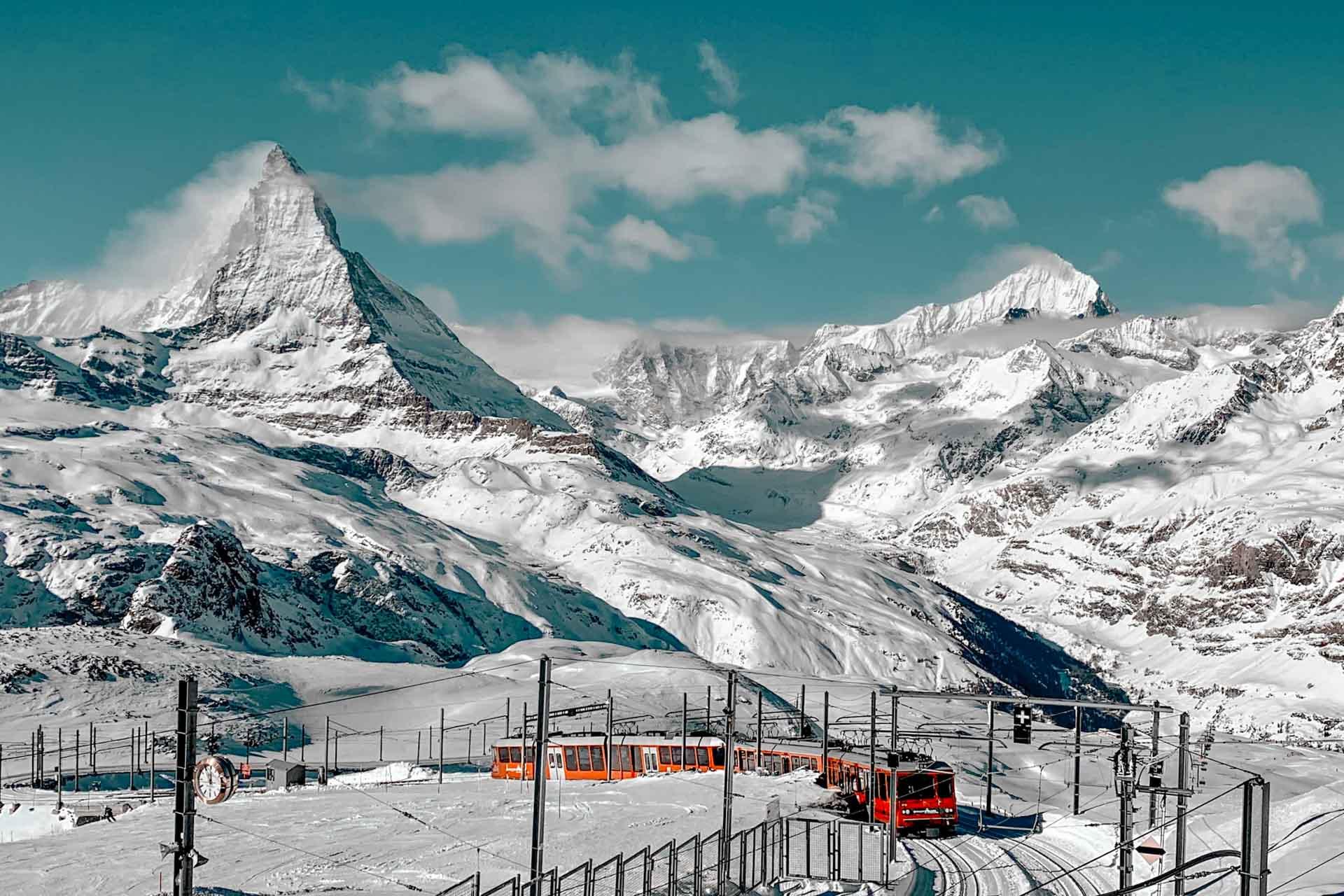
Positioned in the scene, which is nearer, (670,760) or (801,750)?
(801,750)

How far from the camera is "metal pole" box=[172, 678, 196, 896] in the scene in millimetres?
33375

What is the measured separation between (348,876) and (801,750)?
38517mm

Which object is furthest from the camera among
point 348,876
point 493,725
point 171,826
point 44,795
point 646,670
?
point 646,670

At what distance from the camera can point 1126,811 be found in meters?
43.8

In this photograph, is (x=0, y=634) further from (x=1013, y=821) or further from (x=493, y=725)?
(x=1013, y=821)

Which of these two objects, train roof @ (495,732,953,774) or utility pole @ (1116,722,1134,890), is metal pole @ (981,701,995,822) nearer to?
utility pole @ (1116,722,1134,890)

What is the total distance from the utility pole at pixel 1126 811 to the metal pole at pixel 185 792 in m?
25.2

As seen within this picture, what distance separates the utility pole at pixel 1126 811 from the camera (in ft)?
138

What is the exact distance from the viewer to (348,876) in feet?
160

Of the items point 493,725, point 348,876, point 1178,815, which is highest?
point 1178,815

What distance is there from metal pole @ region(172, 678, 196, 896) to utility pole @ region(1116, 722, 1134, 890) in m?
25.2

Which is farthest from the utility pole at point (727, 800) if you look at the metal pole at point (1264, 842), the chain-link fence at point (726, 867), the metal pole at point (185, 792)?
the metal pole at point (1264, 842)

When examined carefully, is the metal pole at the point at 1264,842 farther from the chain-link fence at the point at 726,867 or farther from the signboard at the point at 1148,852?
the signboard at the point at 1148,852

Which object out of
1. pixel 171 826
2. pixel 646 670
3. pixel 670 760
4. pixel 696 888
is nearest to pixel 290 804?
pixel 171 826
